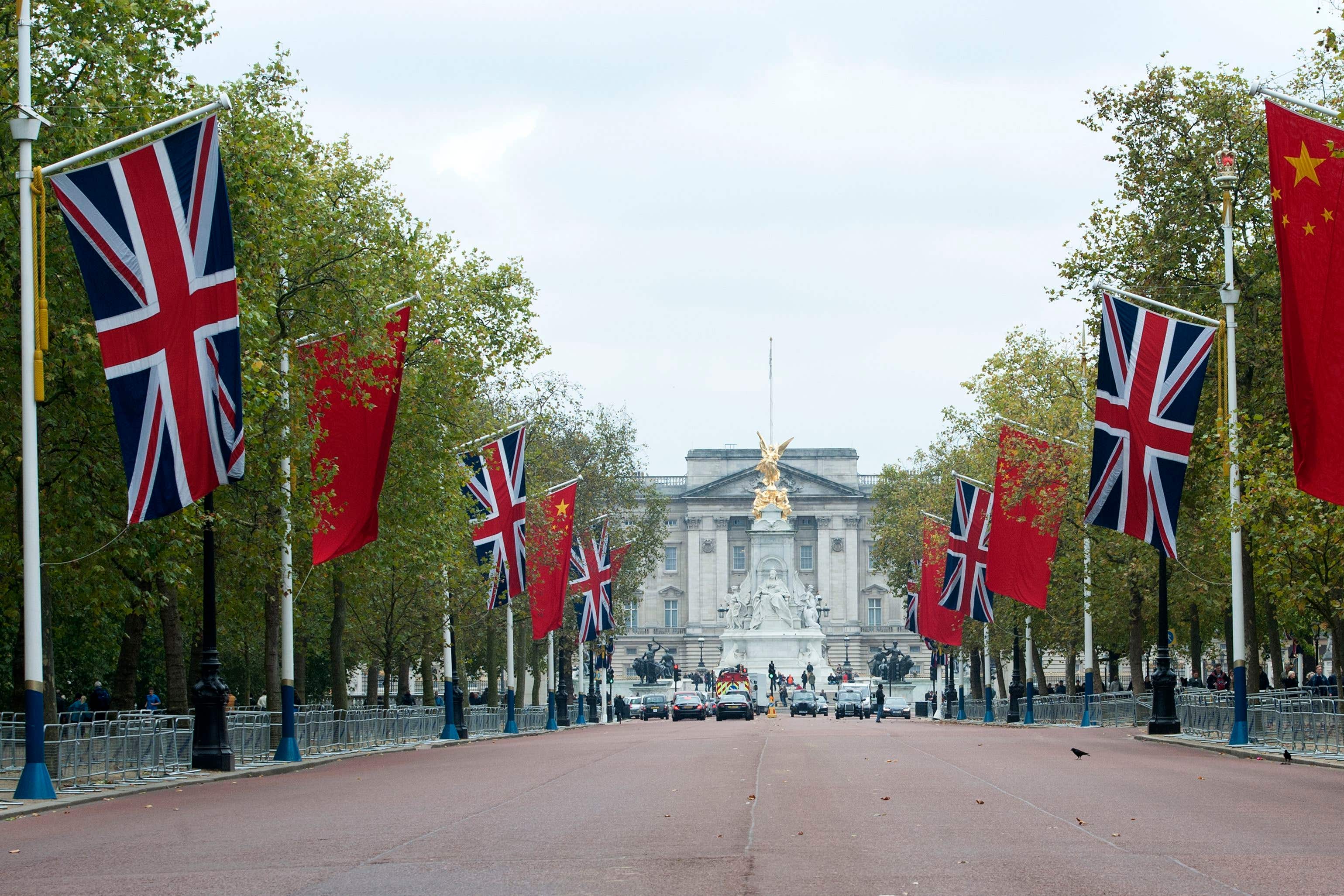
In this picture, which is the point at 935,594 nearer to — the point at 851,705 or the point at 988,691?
the point at 988,691

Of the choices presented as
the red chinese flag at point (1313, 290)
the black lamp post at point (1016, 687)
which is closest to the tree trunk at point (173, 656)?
the red chinese flag at point (1313, 290)

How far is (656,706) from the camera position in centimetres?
8694

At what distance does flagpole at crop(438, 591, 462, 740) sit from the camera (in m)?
51.3

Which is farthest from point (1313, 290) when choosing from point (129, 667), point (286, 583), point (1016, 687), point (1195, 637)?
point (1016, 687)

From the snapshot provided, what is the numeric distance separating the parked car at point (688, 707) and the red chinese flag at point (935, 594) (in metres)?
11.6

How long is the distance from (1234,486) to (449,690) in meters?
25.1

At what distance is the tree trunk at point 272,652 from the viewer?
131 ft

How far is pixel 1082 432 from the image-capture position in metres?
53.6

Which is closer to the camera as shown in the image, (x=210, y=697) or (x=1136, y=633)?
(x=210, y=697)

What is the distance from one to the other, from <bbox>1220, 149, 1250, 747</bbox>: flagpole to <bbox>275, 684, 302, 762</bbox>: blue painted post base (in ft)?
57.7

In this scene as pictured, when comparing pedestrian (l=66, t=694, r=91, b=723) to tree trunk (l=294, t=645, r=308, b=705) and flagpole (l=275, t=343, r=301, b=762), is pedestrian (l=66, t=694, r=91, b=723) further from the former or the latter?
tree trunk (l=294, t=645, r=308, b=705)

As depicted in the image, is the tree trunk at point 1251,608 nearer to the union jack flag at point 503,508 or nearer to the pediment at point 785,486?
the union jack flag at point 503,508

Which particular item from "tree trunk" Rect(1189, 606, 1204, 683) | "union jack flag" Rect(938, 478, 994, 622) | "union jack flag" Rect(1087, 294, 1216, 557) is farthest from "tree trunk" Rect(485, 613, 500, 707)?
"union jack flag" Rect(1087, 294, 1216, 557)

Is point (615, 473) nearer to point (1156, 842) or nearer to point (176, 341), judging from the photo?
point (176, 341)
